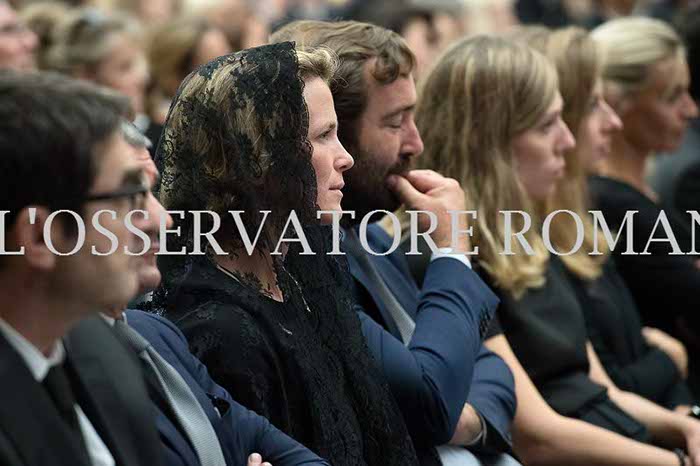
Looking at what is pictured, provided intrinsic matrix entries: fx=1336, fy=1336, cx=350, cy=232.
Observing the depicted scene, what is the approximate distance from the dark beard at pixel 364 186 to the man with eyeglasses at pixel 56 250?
121 centimetres

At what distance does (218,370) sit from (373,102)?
0.89m

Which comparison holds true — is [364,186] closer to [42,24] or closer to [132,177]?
[132,177]

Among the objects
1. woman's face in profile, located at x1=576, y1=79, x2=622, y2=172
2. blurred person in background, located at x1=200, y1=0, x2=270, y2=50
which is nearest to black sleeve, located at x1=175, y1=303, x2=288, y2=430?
woman's face in profile, located at x1=576, y1=79, x2=622, y2=172

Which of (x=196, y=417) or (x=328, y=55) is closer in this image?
(x=196, y=417)

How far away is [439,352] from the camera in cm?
292

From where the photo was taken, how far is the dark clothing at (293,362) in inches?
101

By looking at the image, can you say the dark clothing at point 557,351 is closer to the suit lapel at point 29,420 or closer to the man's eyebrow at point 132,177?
the man's eyebrow at point 132,177

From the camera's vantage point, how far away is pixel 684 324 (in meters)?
4.76

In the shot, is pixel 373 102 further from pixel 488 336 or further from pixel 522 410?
pixel 522 410

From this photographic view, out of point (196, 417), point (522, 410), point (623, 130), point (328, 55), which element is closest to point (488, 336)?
point (522, 410)

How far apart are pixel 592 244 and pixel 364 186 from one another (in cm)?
139

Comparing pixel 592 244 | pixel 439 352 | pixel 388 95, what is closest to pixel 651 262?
pixel 592 244

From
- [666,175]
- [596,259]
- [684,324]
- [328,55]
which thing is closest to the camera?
[328,55]

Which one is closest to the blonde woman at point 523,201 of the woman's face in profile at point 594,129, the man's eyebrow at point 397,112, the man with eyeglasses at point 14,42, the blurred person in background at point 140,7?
the woman's face in profile at point 594,129
